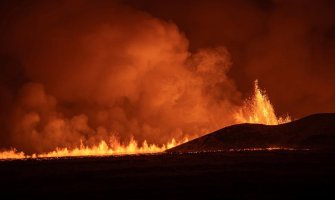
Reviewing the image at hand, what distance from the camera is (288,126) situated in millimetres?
133625

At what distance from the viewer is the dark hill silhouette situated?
11781cm

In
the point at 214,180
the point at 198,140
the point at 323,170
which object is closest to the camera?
the point at 214,180

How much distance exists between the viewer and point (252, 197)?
36.0 meters

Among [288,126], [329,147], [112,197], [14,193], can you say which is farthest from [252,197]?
[288,126]

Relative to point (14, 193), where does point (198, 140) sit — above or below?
above

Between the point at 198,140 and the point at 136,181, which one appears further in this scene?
the point at 198,140

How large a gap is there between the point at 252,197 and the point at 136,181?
747 inches

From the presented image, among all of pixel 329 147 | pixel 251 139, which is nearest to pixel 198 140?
pixel 251 139

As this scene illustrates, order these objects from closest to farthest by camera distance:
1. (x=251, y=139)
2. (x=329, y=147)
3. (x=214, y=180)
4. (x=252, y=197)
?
(x=252, y=197) → (x=214, y=180) → (x=329, y=147) → (x=251, y=139)

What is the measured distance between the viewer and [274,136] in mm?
129625

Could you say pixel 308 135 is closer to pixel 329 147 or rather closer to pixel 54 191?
pixel 329 147

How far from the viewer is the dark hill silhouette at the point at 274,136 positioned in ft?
387

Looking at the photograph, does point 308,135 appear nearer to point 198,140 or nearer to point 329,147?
point 329,147

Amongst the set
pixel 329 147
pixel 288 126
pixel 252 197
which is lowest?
pixel 252 197
